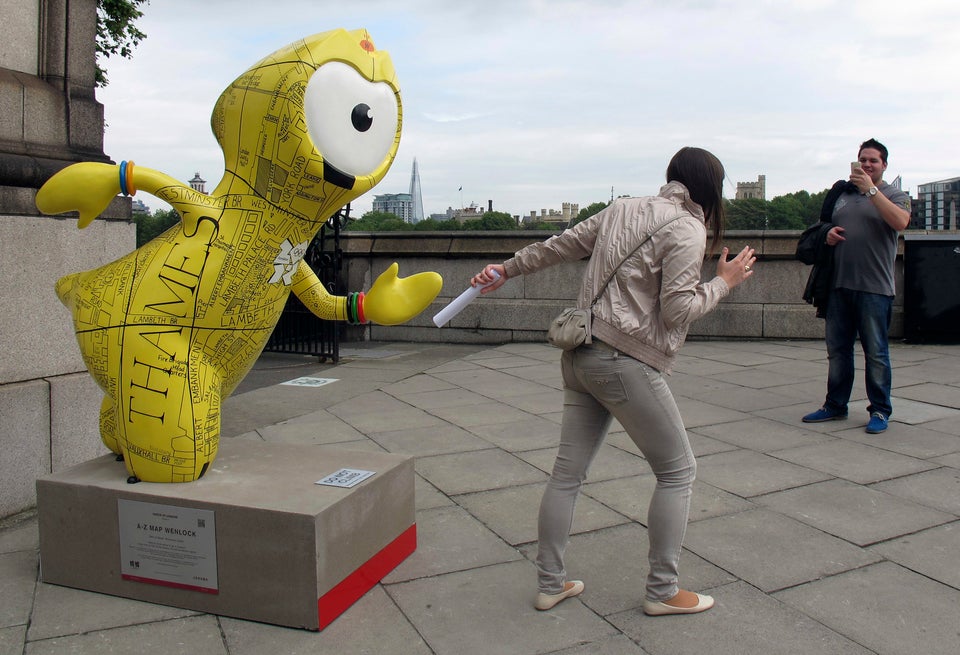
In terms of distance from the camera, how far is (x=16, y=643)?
2.96 m

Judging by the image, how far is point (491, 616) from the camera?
10.4 ft

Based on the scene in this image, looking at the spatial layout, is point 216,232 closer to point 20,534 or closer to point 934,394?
point 20,534

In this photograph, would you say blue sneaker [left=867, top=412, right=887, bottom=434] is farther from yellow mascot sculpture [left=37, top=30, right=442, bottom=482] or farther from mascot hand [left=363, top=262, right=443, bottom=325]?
yellow mascot sculpture [left=37, top=30, right=442, bottom=482]

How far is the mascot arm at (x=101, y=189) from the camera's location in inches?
131

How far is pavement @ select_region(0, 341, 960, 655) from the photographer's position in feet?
9.79

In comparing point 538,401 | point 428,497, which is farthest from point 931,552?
point 538,401

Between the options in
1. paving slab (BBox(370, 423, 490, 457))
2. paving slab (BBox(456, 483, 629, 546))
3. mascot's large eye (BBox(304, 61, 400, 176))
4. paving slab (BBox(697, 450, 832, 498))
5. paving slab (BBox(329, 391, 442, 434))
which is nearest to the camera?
mascot's large eye (BBox(304, 61, 400, 176))

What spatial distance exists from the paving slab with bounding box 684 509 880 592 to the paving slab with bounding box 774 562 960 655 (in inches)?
3.1

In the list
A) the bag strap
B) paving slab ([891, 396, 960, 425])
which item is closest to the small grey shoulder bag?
the bag strap

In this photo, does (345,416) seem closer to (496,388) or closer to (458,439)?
(458,439)

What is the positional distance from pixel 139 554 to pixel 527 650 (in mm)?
1598

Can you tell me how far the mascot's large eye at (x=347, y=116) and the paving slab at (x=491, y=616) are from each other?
1794 millimetres

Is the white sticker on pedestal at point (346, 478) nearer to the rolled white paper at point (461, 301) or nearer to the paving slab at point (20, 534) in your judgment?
the rolled white paper at point (461, 301)

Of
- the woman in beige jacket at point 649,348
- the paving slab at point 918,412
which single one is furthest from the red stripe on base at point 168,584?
the paving slab at point 918,412
